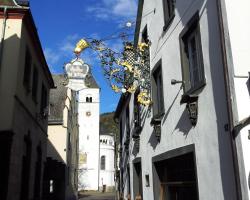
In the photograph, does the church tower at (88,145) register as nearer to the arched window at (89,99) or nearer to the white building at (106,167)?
the arched window at (89,99)

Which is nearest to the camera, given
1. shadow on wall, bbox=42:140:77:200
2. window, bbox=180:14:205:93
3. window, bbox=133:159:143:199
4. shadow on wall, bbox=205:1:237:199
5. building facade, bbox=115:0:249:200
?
shadow on wall, bbox=205:1:237:199

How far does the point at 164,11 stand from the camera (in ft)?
35.2

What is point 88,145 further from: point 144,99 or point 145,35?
point 144,99

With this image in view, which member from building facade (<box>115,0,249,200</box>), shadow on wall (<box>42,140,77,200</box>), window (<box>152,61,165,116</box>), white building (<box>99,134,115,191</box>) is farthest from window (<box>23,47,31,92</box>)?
white building (<box>99,134,115,191</box>)

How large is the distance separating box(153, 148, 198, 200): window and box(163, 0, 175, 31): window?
3.56 meters

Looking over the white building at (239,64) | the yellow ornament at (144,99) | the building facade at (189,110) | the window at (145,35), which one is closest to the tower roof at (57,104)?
the window at (145,35)

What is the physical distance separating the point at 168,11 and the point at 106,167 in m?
56.3

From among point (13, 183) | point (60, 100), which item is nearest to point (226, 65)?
point (13, 183)

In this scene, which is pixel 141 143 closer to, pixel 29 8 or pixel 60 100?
pixel 29 8

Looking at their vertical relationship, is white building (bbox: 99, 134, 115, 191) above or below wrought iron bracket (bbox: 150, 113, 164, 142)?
above

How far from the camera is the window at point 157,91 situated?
1101 centimetres

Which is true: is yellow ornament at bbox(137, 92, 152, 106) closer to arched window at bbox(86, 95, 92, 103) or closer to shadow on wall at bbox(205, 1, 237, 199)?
shadow on wall at bbox(205, 1, 237, 199)

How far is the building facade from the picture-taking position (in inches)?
249

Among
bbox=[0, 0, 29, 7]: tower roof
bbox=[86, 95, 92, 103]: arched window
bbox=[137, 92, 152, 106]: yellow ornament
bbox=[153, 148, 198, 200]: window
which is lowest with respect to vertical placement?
bbox=[153, 148, 198, 200]: window
